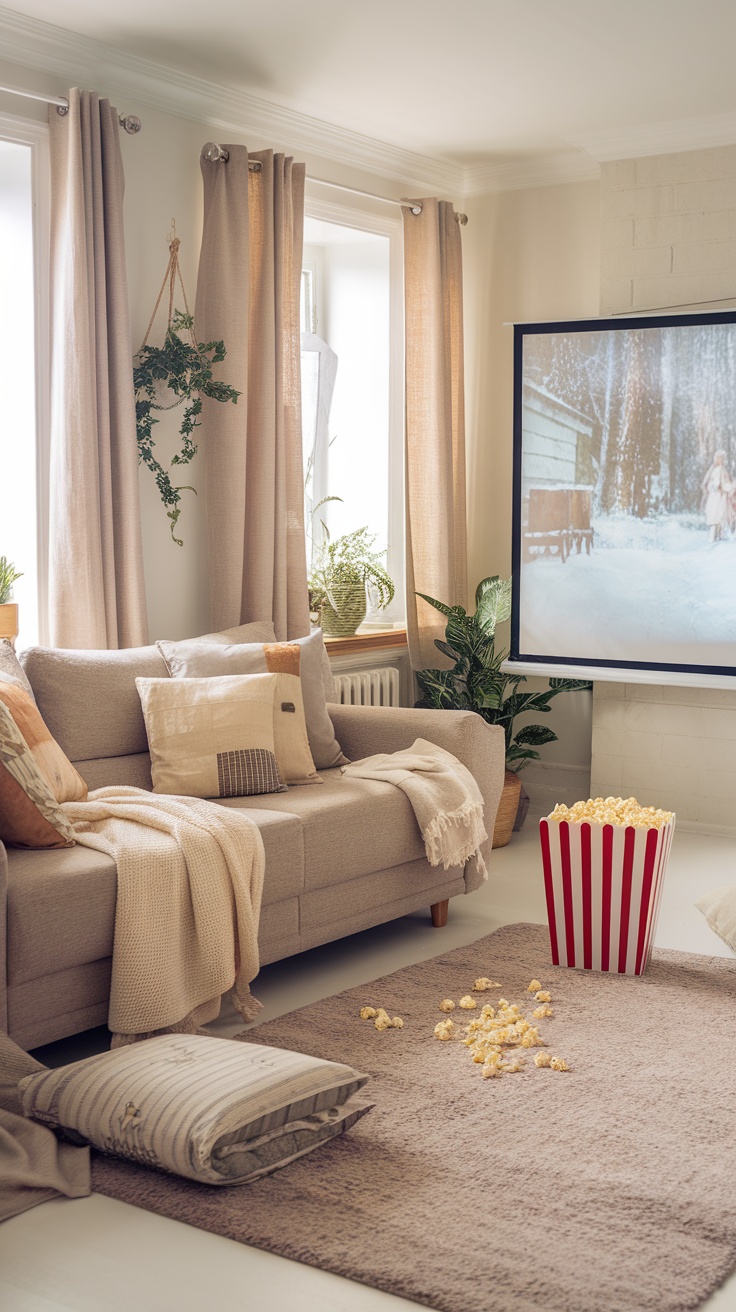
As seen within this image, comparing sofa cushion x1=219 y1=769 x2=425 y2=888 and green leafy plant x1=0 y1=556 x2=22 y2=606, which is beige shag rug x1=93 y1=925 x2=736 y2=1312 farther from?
green leafy plant x1=0 y1=556 x2=22 y2=606

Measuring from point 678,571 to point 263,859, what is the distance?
2635 millimetres

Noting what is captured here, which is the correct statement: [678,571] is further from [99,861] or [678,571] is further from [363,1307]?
[363,1307]

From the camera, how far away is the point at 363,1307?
1.96 m

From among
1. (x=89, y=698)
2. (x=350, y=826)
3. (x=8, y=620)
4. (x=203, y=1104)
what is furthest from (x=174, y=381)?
(x=203, y=1104)

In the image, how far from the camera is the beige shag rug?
203 centimetres

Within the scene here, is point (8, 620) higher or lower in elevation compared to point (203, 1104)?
higher

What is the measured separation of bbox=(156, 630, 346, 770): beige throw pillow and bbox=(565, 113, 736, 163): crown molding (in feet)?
8.04

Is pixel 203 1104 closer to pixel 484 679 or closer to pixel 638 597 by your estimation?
pixel 484 679

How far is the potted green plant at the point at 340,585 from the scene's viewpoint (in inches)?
209

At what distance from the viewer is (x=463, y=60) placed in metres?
4.31

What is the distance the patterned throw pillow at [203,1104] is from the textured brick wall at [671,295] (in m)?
3.03

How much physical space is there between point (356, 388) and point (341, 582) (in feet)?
3.23

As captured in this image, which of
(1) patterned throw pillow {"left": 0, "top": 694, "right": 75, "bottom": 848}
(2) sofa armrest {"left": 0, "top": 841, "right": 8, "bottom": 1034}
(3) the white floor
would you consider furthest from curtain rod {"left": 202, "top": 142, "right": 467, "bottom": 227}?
(3) the white floor

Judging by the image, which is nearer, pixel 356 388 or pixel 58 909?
pixel 58 909
